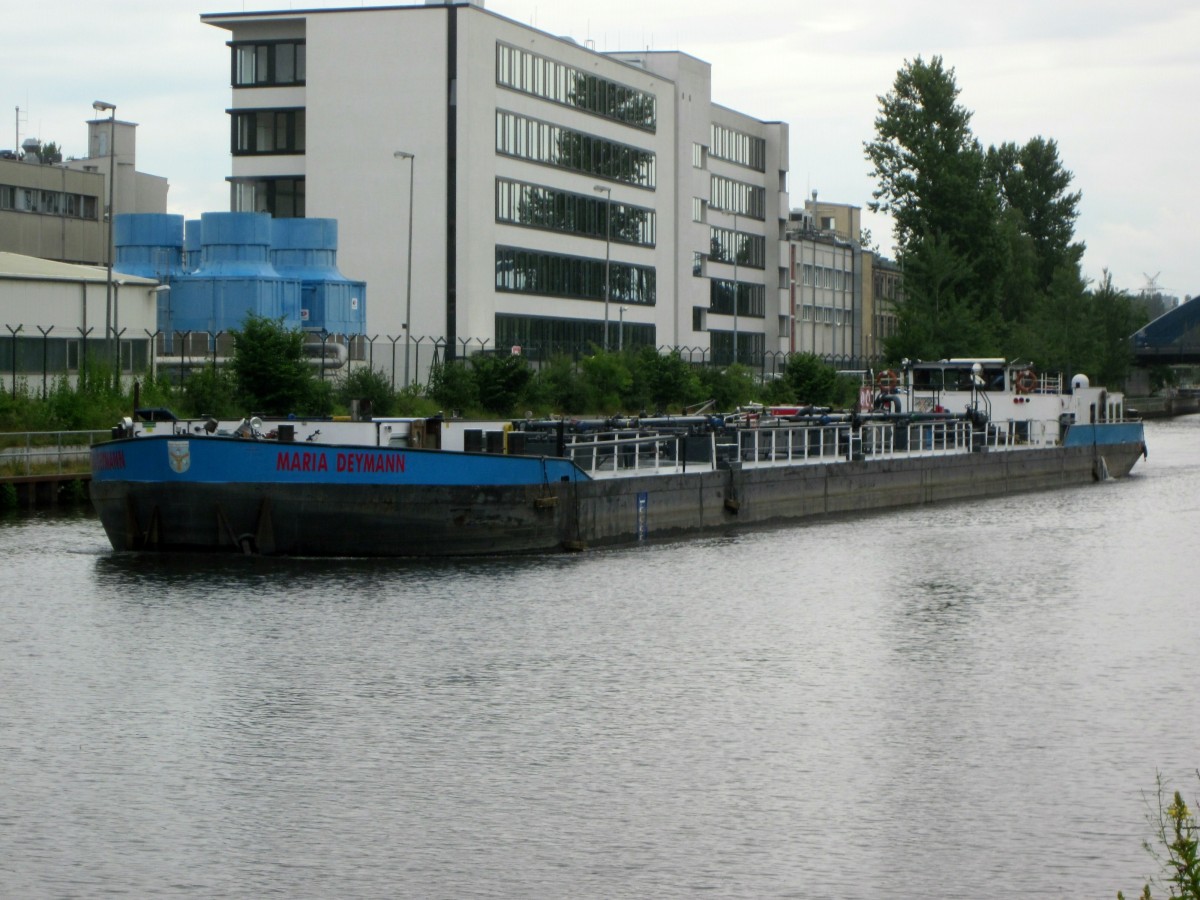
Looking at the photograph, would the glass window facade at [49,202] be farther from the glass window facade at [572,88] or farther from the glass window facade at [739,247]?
the glass window facade at [739,247]

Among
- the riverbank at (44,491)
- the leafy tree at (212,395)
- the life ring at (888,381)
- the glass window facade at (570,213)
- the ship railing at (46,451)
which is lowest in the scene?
the riverbank at (44,491)

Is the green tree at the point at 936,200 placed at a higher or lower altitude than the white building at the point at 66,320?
higher

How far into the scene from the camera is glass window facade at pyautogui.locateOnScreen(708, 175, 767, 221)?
11810 centimetres

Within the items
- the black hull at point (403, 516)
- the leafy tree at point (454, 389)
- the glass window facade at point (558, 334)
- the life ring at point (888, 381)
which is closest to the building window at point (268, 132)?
the glass window facade at point (558, 334)

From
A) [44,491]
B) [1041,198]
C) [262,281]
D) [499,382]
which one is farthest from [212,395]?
[1041,198]

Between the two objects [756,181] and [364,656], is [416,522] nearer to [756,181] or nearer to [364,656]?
[364,656]

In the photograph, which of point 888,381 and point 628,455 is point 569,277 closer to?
point 888,381

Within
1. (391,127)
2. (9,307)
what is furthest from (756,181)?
(9,307)

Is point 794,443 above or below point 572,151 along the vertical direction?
below

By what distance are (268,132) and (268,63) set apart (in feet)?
10.5

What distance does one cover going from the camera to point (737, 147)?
122250mm

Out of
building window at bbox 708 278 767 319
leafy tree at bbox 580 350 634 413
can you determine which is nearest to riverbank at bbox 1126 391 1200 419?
building window at bbox 708 278 767 319

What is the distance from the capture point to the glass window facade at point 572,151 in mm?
86500

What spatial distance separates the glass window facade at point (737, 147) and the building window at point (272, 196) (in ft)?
110
